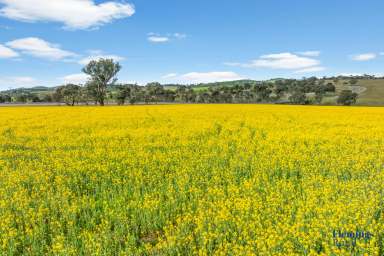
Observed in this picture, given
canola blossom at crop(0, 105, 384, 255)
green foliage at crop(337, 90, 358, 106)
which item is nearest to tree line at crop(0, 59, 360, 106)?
green foliage at crop(337, 90, 358, 106)

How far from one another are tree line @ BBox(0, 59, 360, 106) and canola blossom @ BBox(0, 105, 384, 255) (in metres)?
74.0

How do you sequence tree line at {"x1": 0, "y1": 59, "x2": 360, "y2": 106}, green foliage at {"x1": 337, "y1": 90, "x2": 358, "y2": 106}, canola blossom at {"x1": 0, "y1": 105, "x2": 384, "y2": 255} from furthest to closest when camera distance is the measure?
tree line at {"x1": 0, "y1": 59, "x2": 360, "y2": 106}
green foliage at {"x1": 337, "y1": 90, "x2": 358, "y2": 106}
canola blossom at {"x1": 0, "y1": 105, "x2": 384, "y2": 255}

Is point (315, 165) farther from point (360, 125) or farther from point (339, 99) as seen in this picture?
point (339, 99)

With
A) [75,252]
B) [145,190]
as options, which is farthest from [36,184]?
[75,252]

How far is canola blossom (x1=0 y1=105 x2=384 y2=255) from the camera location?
19.5ft

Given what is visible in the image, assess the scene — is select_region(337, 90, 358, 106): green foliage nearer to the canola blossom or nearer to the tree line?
the tree line

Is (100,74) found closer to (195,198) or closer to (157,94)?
(157,94)

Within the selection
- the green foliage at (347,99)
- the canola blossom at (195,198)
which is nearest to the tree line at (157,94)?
the green foliage at (347,99)

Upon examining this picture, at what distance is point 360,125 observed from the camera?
22.6m

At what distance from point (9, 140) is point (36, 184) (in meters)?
9.85

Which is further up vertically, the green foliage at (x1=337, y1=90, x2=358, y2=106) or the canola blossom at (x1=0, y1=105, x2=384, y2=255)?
the green foliage at (x1=337, y1=90, x2=358, y2=106)

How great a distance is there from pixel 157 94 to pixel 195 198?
110 meters

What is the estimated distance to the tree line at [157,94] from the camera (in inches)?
3460

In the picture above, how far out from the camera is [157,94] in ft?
382
